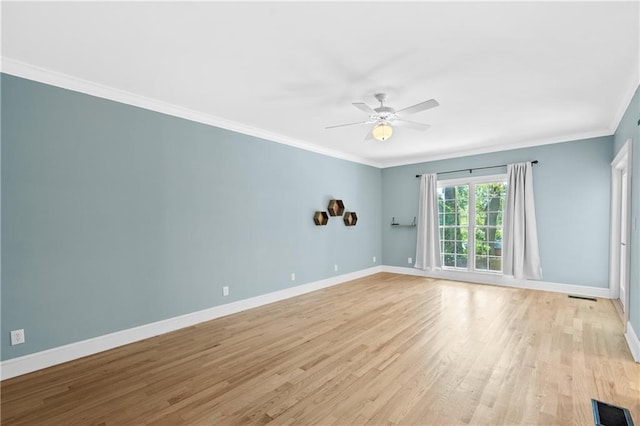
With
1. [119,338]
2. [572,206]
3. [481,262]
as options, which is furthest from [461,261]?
[119,338]

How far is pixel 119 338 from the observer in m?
3.26

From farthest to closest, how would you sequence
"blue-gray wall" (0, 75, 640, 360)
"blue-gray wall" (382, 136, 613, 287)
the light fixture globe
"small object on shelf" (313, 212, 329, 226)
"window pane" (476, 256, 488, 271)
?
"window pane" (476, 256, 488, 271) → "small object on shelf" (313, 212, 329, 226) → "blue-gray wall" (382, 136, 613, 287) → the light fixture globe → "blue-gray wall" (0, 75, 640, 360)

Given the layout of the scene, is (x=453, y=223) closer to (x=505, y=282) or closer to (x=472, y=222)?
(x=472, y=222)

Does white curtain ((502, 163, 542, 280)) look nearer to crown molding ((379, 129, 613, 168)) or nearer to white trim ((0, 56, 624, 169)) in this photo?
crown molding ((379, 129, 613, 168))

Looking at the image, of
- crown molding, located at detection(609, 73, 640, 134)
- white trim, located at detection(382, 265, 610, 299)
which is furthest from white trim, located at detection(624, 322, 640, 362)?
crown molding, located at detection(609, 73, 640, 134)

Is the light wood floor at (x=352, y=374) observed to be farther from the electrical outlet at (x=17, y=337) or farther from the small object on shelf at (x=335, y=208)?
the small object on shelf at (x=335, y=208)

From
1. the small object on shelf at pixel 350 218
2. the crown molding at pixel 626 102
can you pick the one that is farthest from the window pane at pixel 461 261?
the crown molding at pixel 626 102

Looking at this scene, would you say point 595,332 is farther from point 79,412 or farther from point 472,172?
point 79,412

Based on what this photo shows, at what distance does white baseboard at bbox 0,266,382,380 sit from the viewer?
2.69 m

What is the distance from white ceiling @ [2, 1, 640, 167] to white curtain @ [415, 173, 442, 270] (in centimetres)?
267

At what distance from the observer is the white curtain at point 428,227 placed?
6703mm

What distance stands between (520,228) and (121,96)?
643 cm

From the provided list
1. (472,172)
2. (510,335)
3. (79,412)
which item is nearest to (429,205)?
(472,172)

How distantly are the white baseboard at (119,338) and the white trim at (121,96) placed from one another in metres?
2.50
